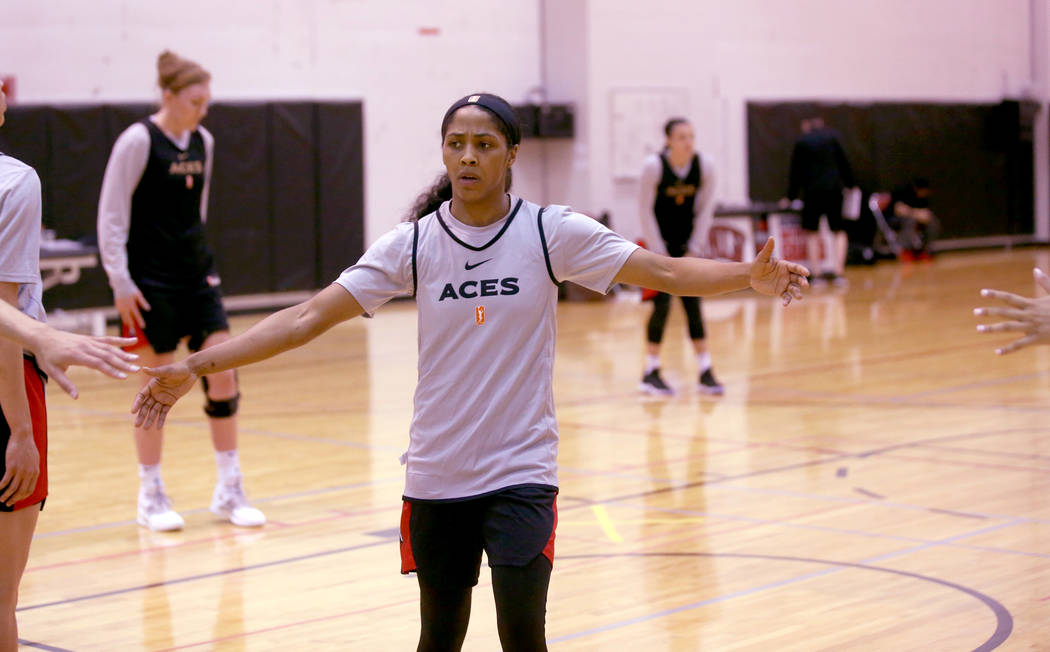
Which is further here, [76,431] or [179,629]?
[76,431]

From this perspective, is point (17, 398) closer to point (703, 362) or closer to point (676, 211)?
point (676, 211)

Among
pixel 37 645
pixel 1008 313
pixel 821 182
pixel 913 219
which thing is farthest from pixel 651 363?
pixel 913 219

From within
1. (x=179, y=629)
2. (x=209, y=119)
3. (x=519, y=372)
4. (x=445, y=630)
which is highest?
(x=209, y=119)

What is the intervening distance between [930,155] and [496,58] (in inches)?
351

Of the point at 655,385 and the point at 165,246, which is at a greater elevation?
the point at 165,246

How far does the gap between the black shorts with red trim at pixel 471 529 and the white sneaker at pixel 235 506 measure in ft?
10.8

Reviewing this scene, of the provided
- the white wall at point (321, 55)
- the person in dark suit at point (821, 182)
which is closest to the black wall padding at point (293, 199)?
the white wall at point (321, 55)

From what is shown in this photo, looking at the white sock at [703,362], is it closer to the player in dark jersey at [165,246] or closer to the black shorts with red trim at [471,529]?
the player in dark jersey at [165,246]

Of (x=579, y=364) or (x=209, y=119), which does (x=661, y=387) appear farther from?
(x=209, y=119)

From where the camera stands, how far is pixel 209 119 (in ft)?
51.7

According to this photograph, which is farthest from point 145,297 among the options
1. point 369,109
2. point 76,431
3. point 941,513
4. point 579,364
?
point 369,109

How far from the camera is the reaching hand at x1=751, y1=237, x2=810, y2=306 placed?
3316 mm

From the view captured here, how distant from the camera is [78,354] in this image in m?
3.00

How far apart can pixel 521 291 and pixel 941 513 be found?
371 cm
